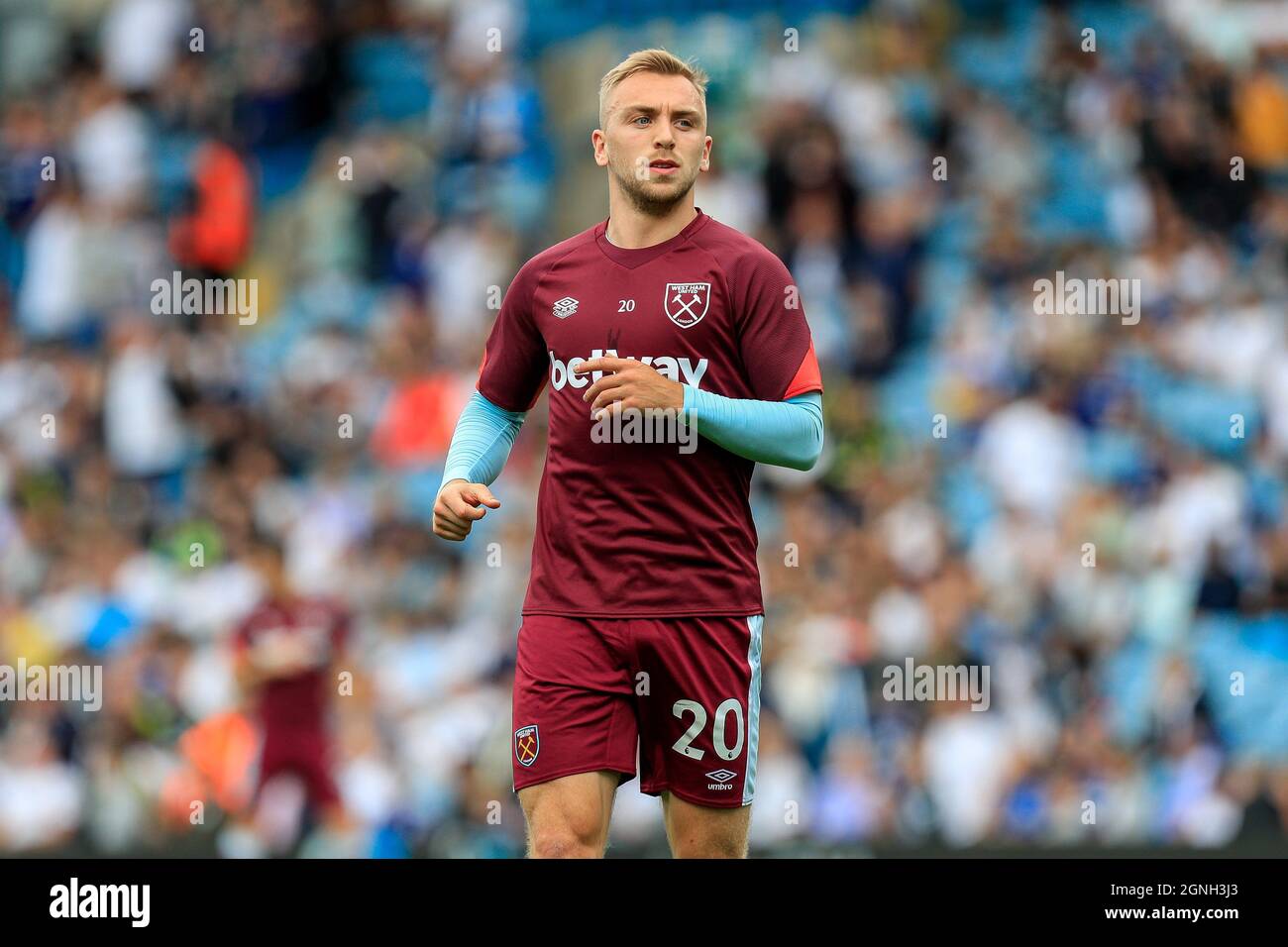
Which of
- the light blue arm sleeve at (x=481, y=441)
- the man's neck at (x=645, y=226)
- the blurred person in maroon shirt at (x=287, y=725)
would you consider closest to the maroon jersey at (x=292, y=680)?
the blurred person in maroon shirt at (x=287, y=725)

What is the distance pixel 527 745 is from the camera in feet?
16.6

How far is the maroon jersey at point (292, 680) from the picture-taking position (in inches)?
392

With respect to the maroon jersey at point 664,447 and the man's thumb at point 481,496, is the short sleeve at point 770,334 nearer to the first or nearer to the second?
the maroon jersey at point 664,447

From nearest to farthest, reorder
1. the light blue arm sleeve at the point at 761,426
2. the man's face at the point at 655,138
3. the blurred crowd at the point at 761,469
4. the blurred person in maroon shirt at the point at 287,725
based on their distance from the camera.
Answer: the light blue arm sleeve at the point at 761,426, the man's face at the point at 655,138, the blurred person in maroon shirt at the point at 287,725, the blurred crowd at the point at 761,469

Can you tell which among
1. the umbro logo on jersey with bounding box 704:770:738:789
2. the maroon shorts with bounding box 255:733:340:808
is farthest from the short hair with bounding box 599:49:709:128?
the maroon shorts with bounding box 255:733:340:808

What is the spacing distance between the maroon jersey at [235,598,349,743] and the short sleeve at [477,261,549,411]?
4.74 metres

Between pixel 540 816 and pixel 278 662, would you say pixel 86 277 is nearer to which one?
pixel 278 662

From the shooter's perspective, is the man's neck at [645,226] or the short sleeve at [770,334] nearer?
the short sleeve at [770,334]

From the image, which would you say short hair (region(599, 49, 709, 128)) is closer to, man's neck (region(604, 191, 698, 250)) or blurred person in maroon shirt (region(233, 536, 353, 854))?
man's neck (region(604, 191, 698, 250))

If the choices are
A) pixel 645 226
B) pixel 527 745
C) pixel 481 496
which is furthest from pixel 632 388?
pixel 527 745

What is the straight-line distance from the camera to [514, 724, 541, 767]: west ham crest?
502cm

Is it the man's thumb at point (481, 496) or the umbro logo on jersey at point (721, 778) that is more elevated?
the man's thumb at point (481, 496)

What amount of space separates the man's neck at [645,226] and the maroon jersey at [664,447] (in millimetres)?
31

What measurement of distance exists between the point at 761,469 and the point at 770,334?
617cm
